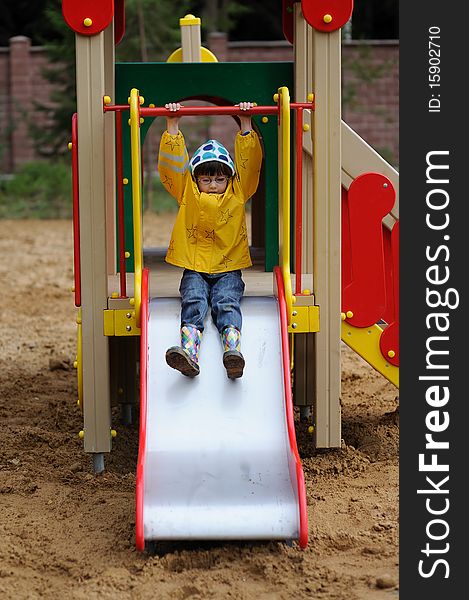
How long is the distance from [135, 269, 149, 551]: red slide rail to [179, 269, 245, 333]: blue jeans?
17 centimetres

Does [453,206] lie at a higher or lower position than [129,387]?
higher

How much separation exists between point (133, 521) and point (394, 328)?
1.73 m

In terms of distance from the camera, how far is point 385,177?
5125 mm

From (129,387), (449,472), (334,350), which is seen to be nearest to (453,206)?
(334,350)

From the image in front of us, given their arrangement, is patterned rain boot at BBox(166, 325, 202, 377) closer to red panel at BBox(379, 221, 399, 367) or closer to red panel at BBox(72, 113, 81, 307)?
red panel at BBox(72, 113, 81, 307)

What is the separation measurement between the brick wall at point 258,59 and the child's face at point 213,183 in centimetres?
1355

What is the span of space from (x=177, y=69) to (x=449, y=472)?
260 centimetres

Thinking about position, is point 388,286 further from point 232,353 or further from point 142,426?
point 142,426

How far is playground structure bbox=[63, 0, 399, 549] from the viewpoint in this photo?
12.9ft

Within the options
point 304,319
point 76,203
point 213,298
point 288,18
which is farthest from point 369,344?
point 288,18

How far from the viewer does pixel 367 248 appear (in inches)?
200

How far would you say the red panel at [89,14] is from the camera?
14.8 ft

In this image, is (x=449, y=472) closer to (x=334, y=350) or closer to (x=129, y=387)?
(x=334, y=350)

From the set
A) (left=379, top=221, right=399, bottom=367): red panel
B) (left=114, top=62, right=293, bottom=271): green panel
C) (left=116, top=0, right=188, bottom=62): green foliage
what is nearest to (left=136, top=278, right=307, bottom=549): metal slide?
(left=379, top=221, right=399, bottom=367): red panel
